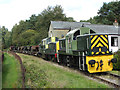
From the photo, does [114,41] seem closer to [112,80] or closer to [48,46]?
[48,46]

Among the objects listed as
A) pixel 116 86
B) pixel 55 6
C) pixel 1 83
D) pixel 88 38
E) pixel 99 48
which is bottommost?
pixel 116 86

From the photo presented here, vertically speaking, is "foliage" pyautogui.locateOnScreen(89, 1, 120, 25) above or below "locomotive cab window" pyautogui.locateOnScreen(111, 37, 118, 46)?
above

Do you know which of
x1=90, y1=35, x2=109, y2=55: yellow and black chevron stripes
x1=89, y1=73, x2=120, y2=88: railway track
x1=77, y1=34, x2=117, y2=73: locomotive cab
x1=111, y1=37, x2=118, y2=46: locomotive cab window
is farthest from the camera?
x1=111, y1=37, x2=118, y2=46: locomotive cab window

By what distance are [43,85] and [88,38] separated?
4420 millimetres

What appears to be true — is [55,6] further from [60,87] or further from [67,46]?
[60,87]

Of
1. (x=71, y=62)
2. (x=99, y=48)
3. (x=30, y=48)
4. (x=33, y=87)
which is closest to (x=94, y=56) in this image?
(x=99, y=48)

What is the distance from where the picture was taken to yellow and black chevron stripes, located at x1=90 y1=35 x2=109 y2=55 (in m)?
9.52

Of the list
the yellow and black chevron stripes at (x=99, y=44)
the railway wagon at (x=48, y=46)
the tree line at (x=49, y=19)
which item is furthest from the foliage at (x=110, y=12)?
the yellow and black chevron stripes at (x=99, y=44)

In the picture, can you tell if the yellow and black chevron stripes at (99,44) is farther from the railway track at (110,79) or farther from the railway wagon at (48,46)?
the railway wagon at (48,46)

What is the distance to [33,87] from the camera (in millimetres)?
6027

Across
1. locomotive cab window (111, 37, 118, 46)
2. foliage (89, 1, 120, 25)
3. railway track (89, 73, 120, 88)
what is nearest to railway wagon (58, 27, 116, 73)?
railway track (89, 73, 120, 88)

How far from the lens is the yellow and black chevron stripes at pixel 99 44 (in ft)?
31.2

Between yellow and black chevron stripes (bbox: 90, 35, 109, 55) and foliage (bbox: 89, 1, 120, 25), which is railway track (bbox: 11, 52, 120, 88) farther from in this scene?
foliage (bbox: 89, 1, 120, 25)

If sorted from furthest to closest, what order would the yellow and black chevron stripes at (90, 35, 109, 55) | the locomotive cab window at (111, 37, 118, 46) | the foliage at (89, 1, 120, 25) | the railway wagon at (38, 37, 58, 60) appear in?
the foliage at (89, 1, 120, 25) → the locomotive cab window at (111, 37, 118, 46) → the railway wagon at (38, 37, 58, 60) → the yellow and black chevron stripes at (90, 35, 109, 55)
